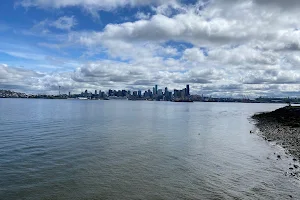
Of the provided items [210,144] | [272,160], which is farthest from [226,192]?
[210,144]

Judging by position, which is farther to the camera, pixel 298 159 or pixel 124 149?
pixel 124 149

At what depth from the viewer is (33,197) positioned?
62.8 ft

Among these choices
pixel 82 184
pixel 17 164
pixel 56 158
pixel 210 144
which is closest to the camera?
pixel 82 184

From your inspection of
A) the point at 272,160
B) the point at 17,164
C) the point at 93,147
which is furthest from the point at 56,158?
the point at 272,160

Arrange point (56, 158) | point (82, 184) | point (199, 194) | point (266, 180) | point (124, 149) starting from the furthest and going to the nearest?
point (124, 149) < point (56, 158) < point (266, 180) < point (82, 184) < point (199, 194)

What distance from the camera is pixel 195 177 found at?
24.8m

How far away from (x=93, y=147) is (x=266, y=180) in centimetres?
2457

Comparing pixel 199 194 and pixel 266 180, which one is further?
pixel 266 180

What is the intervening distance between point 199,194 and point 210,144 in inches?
946

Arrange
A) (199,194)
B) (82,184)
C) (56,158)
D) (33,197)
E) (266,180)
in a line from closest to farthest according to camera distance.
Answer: (33,197) → (199,194) → (82,184) → (266,180) → (56,158)

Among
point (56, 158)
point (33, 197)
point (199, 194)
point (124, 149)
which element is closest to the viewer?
point (33, 197)

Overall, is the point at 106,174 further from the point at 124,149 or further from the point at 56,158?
the point at 124,149

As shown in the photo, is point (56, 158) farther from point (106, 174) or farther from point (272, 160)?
point (272, 160)

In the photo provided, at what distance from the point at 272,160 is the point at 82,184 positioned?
23341mm
